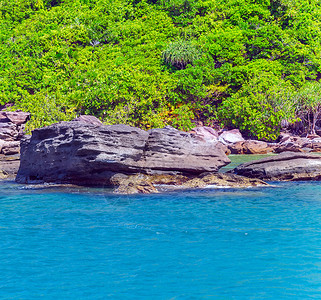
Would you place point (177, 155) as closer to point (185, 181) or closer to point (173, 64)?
point (185, 181)

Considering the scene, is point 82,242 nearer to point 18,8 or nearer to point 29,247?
point 29,247

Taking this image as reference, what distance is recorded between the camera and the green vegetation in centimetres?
4394

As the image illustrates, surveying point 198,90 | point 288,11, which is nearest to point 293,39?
point 288,11

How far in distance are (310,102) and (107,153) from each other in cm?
3607

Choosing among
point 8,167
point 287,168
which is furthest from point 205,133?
point 8,167

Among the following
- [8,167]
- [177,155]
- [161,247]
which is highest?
[161,247]

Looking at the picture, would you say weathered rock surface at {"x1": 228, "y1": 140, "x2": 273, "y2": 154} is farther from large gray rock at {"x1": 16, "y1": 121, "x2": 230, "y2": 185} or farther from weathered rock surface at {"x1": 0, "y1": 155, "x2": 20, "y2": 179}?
weathered rock surface at {"x1": 0, "y1": 155, "x2": 20, "y2": 179}

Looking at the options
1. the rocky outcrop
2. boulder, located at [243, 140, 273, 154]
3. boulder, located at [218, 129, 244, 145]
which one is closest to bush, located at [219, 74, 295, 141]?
boulder, located at [218, 129, 244, 145]

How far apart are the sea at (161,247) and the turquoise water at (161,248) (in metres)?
0.02

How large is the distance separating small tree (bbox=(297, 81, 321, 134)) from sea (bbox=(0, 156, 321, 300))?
34492 mm

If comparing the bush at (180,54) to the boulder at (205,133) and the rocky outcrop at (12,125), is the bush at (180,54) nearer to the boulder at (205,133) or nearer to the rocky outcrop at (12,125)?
the boulder at (205,133)

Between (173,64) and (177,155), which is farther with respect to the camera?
(173,64)

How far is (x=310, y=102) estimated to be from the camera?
4769 cm

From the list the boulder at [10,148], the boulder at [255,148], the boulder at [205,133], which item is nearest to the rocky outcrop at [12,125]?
the boulder at [10,148]
